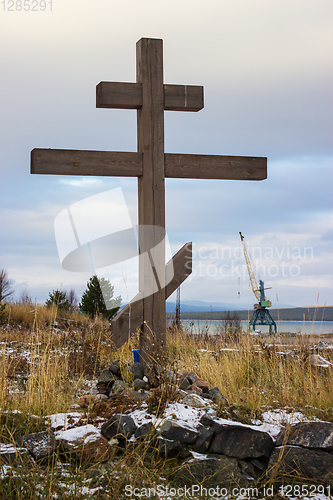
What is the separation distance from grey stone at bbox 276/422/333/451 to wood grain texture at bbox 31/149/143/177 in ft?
9.97

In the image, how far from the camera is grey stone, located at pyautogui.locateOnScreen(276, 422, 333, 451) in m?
3.49

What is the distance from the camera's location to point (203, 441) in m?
3.41

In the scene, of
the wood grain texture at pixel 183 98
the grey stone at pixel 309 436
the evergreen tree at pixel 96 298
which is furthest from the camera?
the evergreen tree at pixel 96 298

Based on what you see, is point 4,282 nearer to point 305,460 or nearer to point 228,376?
point 228,376

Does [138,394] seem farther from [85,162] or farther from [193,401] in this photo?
[85,162]

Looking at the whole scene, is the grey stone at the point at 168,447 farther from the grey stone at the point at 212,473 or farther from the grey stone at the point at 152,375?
the grey stone at the point at 152,375

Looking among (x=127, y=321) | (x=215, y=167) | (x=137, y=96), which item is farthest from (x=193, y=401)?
(x=137, y=96)

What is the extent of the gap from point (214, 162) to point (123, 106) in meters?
1.25

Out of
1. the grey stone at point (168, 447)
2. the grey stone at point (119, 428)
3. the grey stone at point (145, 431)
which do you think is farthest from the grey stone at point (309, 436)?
the grey stone at point (119, 428)

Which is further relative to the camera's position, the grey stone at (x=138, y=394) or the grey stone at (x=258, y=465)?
the grey stone at (x=138, y=394)

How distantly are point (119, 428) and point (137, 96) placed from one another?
3561 mm

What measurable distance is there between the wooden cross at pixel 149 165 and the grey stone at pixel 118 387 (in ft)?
1.73

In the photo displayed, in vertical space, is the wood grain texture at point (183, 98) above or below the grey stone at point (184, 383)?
above

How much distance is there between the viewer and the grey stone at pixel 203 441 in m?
3.40
